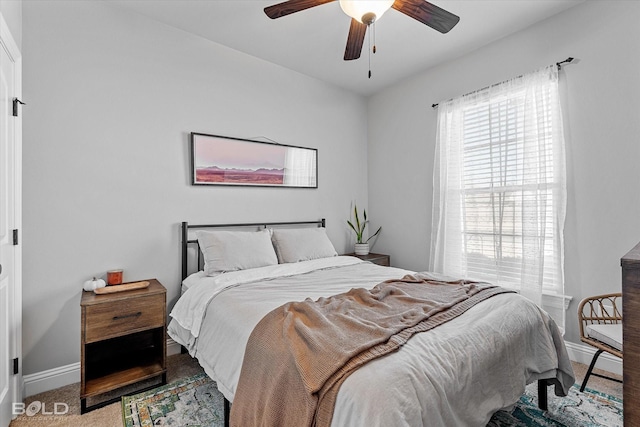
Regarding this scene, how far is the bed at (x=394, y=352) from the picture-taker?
3.59 feet

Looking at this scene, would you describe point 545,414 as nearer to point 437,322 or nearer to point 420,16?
point 437,322

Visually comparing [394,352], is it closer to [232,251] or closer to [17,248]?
[232,251]

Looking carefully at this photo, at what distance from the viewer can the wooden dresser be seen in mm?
814

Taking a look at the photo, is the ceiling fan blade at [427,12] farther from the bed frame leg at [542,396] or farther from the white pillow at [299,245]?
the bed frame leg at [542,396]

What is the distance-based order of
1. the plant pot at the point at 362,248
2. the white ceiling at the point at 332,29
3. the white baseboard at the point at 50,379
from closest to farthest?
the white baseboard at the point at 50,379
the white ceiling at the point at 332,29
the plant pot at the point at 362,248

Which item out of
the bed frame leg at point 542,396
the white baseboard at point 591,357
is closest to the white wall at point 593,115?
the white baseboard at point 591,357

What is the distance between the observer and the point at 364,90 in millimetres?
4273

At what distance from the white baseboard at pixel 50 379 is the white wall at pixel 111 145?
0.05m

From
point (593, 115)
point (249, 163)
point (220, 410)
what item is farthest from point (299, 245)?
point (593, 115)

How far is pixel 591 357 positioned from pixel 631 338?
7.61 feet

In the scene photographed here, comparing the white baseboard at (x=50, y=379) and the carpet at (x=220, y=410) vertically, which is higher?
the white baseboard at (x=50, y=379)

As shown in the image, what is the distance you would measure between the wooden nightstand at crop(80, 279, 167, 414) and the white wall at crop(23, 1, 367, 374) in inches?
10.7

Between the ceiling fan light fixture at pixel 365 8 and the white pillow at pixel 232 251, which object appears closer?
the ceiling fan light fixture at pixel 365 8

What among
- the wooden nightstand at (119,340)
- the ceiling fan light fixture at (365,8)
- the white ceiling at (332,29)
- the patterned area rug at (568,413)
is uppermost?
the white ceiling at (332,29)
